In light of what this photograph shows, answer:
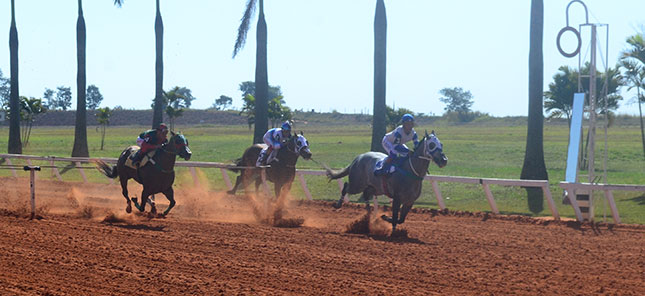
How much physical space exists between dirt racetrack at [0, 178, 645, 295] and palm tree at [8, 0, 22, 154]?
69.7 ft

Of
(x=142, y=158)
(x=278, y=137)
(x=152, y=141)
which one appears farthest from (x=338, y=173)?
(x=142, y=158)

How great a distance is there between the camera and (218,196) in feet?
59.5

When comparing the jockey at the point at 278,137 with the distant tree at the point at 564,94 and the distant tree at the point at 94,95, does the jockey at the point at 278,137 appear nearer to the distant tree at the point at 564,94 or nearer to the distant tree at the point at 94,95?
the distant tree at the point at 564,94

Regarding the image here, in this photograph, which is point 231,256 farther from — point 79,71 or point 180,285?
point 79,71

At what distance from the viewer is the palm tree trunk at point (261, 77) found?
2311 centimetres

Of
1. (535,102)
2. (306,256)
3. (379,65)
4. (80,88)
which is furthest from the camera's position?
(80,88)

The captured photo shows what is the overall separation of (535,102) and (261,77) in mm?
8374

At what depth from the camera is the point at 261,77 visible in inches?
916

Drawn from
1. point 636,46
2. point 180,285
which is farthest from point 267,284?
point 636,46

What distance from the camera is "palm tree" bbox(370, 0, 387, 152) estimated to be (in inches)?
811

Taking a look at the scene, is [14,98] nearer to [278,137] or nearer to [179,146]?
[278,137]

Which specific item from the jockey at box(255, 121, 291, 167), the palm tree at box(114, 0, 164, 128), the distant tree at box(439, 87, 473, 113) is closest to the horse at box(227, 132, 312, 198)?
the jockey at box(255, 121, 291, 167)

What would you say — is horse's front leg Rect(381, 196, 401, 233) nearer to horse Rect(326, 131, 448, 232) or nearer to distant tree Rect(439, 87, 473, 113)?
horse Rect(326, 131, 448, 232)

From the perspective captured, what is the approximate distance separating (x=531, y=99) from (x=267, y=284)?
12.4 metres
